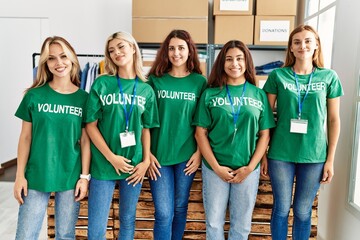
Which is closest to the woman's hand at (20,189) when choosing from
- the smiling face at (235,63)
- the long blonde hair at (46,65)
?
the long blonde hair at (46,65)

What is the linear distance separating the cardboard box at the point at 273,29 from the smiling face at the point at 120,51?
79.6 inches

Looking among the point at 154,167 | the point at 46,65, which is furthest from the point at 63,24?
the point at 154,167

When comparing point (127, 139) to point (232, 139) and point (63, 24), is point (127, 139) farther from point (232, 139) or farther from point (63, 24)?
point (63, 24)

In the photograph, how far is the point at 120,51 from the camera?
1.62 metres

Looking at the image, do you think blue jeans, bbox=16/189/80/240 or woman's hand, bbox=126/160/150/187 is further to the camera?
woman's hand, bbox=126/160/150/187

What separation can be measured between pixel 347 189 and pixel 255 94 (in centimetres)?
97

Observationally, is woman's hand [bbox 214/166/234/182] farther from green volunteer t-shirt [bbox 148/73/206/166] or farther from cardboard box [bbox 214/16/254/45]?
cardboard box [bbox 214/16/254/45]

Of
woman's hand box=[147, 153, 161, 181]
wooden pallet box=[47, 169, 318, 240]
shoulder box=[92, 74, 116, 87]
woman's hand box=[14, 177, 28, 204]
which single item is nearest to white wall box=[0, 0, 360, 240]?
wooden pallet box=[47, 169, 318, 240]

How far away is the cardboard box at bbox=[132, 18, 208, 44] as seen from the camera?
3.30m

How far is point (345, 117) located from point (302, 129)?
64cm

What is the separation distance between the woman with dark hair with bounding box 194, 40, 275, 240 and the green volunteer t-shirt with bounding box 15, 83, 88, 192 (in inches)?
24.7

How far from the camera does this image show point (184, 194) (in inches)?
67.7

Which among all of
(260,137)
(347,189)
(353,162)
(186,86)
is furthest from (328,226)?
(186,86)

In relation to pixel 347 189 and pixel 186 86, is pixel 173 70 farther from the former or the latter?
pixel 347 189
